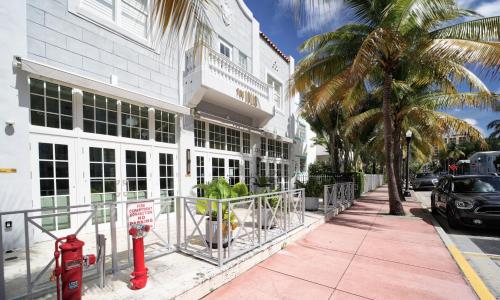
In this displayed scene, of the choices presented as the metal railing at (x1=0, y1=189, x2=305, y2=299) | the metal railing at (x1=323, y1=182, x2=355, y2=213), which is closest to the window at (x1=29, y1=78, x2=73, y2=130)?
the metal railing at (x1=0, y1=189, x2=305, y2=299)

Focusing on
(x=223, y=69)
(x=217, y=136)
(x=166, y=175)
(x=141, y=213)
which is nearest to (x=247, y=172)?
(x=217, y=136)

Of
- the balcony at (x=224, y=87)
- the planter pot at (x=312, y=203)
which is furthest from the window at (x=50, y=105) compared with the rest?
the planter pot at (x=312, y=203)

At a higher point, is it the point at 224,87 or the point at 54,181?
the point at 224,87

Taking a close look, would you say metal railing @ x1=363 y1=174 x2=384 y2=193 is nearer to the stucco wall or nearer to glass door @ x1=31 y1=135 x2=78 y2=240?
the stucco wall

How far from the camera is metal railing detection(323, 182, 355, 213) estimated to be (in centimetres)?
865

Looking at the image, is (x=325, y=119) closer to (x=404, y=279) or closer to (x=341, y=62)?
(x=341, y=62)

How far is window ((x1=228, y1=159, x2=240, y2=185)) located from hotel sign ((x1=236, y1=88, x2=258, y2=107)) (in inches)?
103

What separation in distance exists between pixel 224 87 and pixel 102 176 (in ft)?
16.2

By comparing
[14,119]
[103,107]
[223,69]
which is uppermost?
[223,69]

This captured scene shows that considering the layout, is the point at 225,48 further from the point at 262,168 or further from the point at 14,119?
the point at 14,119

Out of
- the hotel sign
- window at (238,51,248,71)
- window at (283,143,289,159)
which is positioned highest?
window at (238,51,248,71)

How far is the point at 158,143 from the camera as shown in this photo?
300 inches

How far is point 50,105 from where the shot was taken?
5473 millimetres

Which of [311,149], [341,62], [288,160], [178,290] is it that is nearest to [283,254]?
[178,290]
